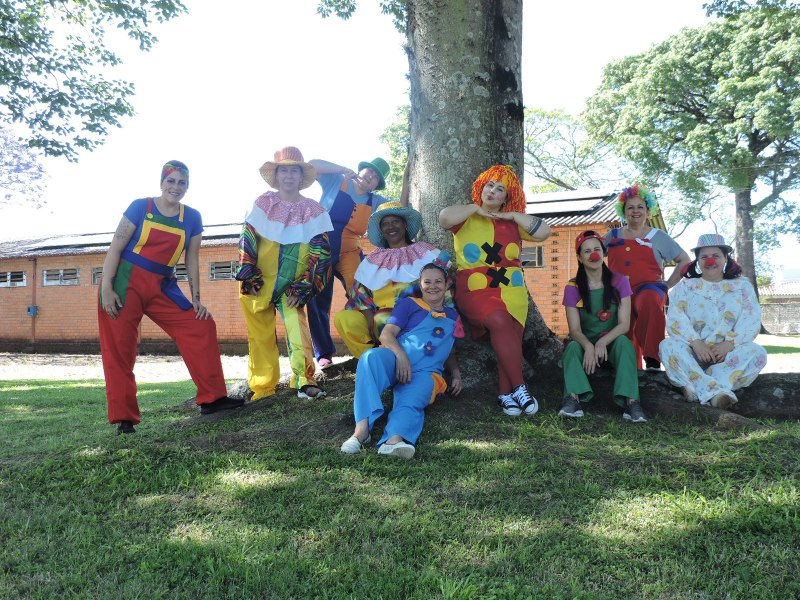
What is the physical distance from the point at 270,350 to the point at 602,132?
26125 mm

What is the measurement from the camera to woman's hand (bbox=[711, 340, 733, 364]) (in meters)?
4.64

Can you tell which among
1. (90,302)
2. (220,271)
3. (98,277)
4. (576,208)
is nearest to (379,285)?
(576,208)

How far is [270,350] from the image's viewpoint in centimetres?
518

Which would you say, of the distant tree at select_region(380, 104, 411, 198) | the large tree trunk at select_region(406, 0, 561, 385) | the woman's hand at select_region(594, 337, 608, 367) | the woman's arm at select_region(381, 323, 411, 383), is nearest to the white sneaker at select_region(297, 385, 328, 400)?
the woman's arm at select_region(381, 323, 411, 383)

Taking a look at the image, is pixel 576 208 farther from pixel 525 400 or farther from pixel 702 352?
pixel 525 400

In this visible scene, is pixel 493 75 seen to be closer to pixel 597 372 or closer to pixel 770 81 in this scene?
pixel 597 372

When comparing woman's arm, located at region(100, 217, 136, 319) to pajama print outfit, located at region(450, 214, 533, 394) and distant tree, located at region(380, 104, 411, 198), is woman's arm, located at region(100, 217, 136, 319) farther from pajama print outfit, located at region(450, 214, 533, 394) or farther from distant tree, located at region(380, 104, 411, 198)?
distant tree, located at region(380, 104, 411, 198)

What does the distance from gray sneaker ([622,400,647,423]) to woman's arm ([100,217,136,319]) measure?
3650 mm

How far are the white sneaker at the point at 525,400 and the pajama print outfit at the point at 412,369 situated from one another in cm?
51

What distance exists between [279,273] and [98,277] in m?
17.5

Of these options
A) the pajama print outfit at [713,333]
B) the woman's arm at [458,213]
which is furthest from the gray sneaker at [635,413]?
the woman's arm at [458,213]

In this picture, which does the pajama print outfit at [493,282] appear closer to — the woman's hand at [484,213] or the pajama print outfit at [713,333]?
the woman's hand at [484,213]

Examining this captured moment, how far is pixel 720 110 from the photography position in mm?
23891

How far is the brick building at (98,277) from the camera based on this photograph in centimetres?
1612
